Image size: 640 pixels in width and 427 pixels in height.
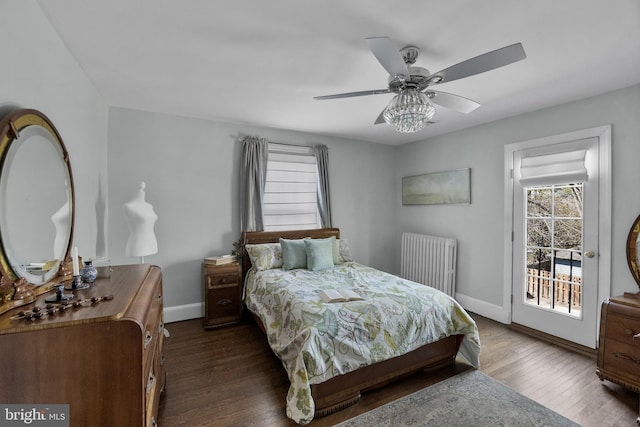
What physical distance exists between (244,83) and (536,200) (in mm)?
3325

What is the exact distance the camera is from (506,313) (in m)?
3.35

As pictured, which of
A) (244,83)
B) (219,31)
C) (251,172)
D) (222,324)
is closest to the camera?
(219,31)

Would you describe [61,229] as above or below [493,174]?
below

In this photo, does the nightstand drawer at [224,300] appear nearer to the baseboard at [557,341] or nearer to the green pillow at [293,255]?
the green pillow at [293,255]

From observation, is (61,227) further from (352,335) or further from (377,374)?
(377,374)

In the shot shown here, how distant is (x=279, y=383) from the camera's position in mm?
2266

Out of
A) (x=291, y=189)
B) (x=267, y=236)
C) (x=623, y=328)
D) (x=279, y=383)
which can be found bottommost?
(x=279, y=383)

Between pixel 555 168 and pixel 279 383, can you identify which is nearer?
pixel 279 383

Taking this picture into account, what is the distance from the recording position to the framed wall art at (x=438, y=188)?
3822mm

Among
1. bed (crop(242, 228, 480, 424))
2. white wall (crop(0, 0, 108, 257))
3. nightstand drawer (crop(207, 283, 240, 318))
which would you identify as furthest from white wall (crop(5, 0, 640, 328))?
bed (crop(242, 228, 480, 424))

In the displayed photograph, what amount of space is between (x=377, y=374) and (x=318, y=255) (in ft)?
4.94

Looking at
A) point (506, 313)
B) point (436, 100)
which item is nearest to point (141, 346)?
point (436, 100)

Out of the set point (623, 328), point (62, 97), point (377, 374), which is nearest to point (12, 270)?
point (62, 97)

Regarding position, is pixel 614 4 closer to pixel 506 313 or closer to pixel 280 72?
pixel 280 72
